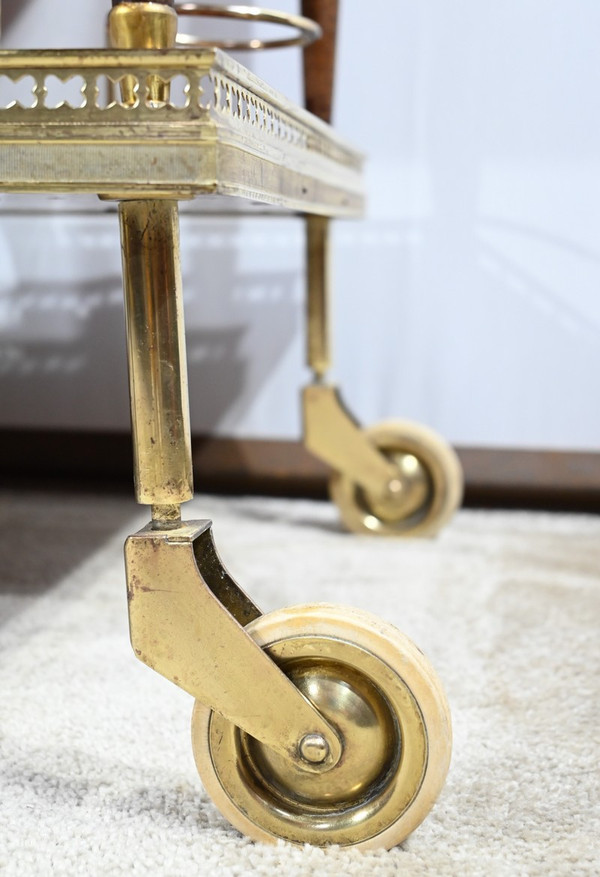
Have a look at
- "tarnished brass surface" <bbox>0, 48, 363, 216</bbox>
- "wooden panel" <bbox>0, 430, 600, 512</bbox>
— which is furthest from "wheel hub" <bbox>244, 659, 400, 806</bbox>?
"wooden panel" <bbox>0, 430, 600, 512</bbox>

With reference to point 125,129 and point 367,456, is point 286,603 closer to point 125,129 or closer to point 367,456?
point 367,456

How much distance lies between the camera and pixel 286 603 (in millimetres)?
908

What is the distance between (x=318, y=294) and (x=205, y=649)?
2.10 feet

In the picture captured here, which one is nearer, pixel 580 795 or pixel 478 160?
pixel 580 795

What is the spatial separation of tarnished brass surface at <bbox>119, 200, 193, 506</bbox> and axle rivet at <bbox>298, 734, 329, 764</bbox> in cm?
14

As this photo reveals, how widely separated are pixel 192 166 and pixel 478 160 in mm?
823

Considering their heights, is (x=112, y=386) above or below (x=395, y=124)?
below

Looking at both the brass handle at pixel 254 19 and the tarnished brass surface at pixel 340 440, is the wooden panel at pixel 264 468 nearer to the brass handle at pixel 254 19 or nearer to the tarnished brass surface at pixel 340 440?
the tarnished brass surface at pixel 340 440

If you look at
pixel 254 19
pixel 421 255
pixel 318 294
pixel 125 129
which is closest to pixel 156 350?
pixel 125 129

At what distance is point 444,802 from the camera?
1.90 ft

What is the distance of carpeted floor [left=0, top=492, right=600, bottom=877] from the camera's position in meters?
0.53

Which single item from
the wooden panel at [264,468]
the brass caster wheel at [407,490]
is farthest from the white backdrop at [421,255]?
the brass caster wheel at [407,490]

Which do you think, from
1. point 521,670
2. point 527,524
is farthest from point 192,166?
point 527,524

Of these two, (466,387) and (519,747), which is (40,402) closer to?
(466,387)
